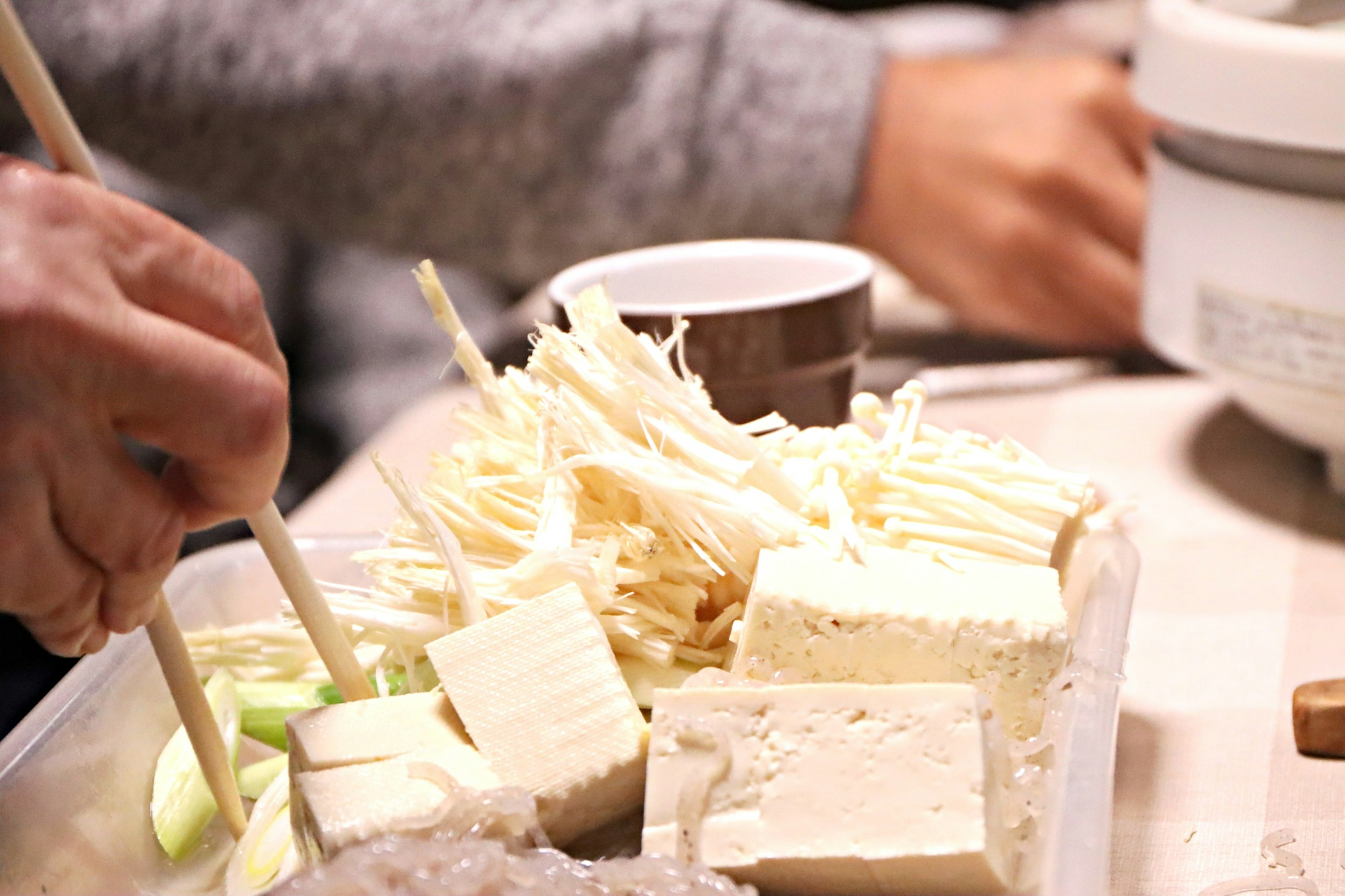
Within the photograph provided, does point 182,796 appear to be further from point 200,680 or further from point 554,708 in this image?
point 554,708

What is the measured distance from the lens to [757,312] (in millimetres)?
638

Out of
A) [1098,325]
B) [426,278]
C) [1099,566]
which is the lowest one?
[1098,325]

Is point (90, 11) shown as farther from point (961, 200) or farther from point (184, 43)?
point (961, 200)

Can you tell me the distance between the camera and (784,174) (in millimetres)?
1091

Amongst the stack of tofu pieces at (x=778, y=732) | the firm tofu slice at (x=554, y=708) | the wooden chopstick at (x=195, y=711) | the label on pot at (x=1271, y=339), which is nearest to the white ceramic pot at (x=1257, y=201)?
the label on pot at (x=1271, y=339)

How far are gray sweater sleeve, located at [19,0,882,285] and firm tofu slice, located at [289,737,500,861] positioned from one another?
78cm

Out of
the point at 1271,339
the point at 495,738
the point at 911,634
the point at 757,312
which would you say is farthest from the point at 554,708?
the point at 1271,339

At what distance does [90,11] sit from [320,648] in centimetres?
92

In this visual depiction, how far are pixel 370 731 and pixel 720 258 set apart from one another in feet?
1.24

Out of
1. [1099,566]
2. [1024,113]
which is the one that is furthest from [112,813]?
[1024,113]

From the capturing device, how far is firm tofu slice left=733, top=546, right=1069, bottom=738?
425mm

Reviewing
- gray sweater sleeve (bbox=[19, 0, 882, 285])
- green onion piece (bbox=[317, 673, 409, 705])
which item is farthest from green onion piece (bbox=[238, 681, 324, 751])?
gray sweater sleeve (bbox=[19, 0, 882, 285])

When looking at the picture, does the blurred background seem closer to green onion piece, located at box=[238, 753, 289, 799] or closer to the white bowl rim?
the white bowl rim

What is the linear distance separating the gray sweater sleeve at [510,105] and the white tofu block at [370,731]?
75 centimetres
